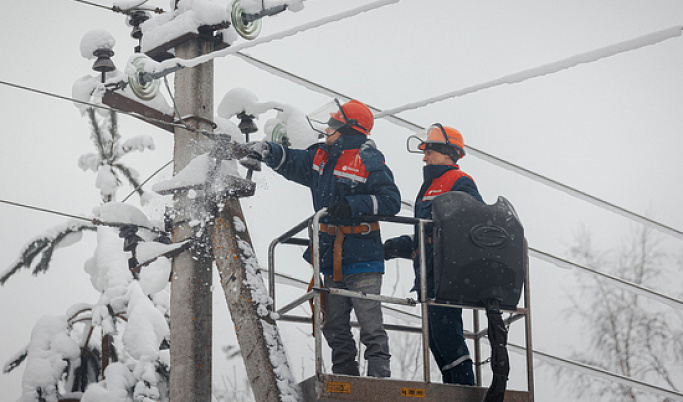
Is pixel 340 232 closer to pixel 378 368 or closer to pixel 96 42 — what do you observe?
pixel 378 368

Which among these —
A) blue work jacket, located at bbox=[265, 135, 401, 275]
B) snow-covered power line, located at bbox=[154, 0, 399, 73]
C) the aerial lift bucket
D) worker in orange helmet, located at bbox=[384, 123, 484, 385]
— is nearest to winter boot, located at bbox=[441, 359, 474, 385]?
worker in orange helmet, located at bbox=[384, 123, 484, 385]

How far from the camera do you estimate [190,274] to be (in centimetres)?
559

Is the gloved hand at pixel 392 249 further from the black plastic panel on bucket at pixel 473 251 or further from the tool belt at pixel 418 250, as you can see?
the black plastic panel on bucket at pixel 473 251

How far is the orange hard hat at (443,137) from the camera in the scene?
5.71 meters

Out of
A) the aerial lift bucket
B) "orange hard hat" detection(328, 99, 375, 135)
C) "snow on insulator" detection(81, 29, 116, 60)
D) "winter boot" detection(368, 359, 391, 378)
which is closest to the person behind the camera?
the aerial lift bucket

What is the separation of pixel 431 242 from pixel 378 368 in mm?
923

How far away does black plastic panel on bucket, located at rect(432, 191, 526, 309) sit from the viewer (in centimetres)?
482

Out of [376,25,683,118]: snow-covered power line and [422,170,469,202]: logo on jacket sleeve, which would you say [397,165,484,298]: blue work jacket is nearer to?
[422,170,469,202]: logo on jacket sleeve

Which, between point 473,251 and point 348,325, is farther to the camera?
point 348,325

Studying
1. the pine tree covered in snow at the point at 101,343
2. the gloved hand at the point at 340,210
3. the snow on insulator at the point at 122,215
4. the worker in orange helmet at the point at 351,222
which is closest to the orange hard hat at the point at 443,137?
the worker in orange helmet at the point at 351,222

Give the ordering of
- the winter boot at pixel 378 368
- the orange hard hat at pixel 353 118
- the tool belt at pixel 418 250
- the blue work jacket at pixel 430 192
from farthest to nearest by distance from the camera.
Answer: the orange hard hat at pixel 353 118, the blue work jacket at pixel 430 192, the tool belt at pixel 418 250, the winter boot at pixel 378 368

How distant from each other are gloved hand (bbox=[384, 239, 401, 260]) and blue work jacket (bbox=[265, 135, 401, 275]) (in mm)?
425

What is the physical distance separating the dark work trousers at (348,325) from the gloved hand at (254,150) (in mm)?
1050

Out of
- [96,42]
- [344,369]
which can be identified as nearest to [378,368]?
[344,369]
